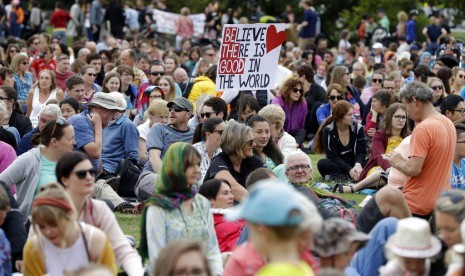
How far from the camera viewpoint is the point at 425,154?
987 centimetres

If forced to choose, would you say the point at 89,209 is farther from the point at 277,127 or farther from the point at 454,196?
the point at 277,127

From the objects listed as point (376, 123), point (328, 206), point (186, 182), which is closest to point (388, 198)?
point (328, 206)

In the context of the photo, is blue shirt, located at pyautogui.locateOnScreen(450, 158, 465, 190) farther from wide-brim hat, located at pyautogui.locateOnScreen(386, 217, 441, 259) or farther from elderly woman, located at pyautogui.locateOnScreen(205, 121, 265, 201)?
wide-brim hat, located at pyautogui.locateOnScreen(386, 217, 441, 259)

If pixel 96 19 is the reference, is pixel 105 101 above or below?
above

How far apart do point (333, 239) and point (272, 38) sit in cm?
883

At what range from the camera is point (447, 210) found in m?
7.12

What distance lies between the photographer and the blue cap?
5203 mm

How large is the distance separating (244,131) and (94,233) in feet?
12.6

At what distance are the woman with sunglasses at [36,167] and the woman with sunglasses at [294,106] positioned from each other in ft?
28.3

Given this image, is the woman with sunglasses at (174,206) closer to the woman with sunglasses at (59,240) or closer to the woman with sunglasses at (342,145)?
the woman with sunglasses at (59,240)

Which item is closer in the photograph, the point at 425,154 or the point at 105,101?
the point at 425,154

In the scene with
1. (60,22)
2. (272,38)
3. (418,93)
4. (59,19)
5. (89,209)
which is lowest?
(60,22)

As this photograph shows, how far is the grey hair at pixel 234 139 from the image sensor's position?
11.0 metres

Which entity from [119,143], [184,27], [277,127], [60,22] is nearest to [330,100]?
[277,127]
